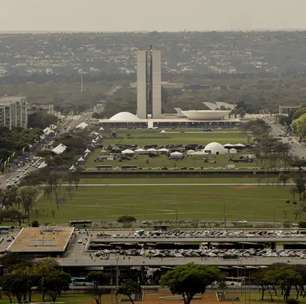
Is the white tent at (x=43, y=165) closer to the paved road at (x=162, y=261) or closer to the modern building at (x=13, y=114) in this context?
the modern building at (x=13, y=114)

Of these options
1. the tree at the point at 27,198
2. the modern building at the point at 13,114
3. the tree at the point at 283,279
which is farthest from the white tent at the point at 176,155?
the tree at the point at 283,279

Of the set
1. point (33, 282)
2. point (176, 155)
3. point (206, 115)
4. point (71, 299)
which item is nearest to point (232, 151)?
point (176, 155)

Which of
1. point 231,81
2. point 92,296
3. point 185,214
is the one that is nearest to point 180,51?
point 231,81


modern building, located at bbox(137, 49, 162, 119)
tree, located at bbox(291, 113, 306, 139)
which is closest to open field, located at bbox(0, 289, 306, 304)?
tree, located at bbox(291, 113, 306, 139)

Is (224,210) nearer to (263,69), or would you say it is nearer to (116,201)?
(116,201)

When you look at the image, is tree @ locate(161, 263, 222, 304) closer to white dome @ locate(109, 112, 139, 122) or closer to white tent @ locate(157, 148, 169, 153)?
white tent @ locate(157, 148, 169, 153)

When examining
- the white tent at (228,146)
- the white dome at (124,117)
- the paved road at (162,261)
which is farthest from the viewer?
the white dome at (124,117)
